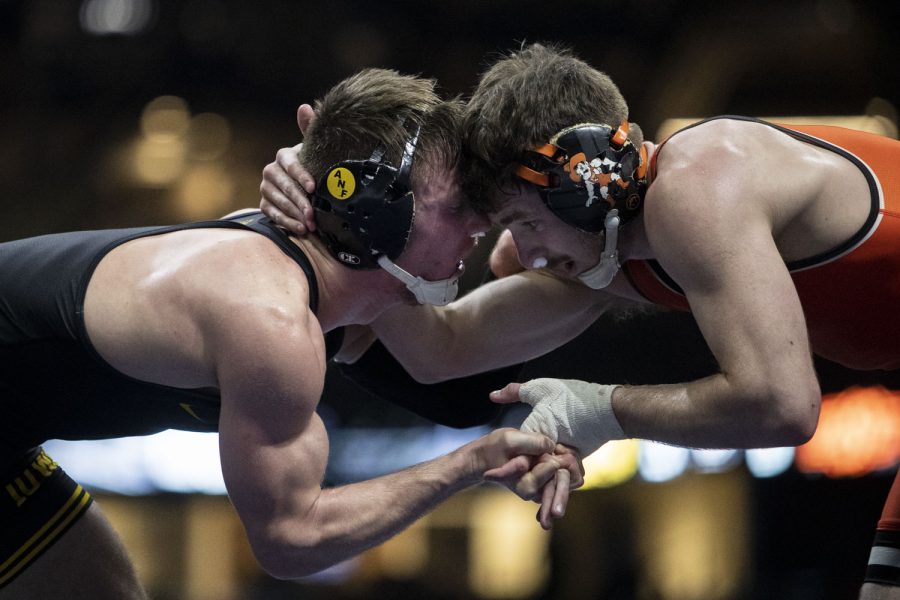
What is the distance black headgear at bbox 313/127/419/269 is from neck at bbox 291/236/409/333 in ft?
0.14

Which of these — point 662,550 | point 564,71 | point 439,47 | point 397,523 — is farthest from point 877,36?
point 397,523

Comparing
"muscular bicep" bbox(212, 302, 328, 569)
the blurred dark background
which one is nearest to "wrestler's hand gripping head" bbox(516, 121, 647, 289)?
"muscular bicep" bbox(212, 302, 328, 569)

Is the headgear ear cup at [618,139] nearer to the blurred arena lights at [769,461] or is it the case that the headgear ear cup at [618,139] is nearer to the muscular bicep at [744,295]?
the muscular bicep at [744,295]

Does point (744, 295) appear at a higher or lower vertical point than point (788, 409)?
higher

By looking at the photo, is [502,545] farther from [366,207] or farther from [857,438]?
[366,207]

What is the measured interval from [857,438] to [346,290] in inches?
243

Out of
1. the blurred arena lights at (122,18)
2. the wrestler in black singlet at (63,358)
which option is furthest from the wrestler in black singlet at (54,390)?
the blurred arena lights at (122,18)

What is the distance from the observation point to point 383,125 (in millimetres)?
2908

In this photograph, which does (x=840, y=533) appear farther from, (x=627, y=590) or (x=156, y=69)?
(x=156, y=69)

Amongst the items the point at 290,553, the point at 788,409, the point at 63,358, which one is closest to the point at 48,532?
the point at 63,358

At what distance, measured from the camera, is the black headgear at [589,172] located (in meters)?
2.84

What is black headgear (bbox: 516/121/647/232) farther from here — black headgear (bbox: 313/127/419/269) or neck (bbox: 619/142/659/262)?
black headgear (bbox: 313/127/419/269)

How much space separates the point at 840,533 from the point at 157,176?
6.87 meters

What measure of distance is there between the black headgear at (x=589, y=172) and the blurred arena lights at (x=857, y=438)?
5.78 meters
